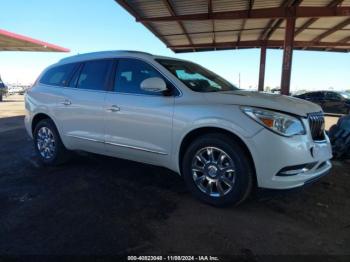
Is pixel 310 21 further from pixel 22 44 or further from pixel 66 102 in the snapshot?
pixel 22 44

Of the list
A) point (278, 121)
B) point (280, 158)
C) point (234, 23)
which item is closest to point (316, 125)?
point (278, 121)

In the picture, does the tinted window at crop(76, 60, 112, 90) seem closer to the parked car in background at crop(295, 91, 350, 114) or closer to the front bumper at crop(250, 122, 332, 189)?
the front bumper at crop(250, 122, 332, 189)

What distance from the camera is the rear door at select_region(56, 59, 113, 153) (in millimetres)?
4965

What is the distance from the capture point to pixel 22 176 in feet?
17.4

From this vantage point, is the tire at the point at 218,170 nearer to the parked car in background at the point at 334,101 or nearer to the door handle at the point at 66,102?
the door handle at the point at 66,102

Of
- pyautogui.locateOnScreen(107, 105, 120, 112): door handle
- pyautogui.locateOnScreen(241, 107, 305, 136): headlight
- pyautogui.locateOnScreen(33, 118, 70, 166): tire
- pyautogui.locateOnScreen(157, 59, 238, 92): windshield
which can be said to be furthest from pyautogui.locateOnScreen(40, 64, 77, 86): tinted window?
pyautogui.locateOnScreen(241, 107, 305, 136): headlight

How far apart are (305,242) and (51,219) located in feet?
8.34

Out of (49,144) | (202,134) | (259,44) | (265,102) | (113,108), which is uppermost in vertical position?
(259,44)

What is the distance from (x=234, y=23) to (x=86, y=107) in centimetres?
1386

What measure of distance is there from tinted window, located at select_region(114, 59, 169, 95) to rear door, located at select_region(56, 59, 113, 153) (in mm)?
232

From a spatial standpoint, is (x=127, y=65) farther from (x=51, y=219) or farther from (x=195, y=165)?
(x=51, y=219)

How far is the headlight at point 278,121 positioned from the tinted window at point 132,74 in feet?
4.74

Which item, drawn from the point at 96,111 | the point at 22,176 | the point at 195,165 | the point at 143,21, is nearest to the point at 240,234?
the point at 195,165

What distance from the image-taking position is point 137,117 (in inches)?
175
